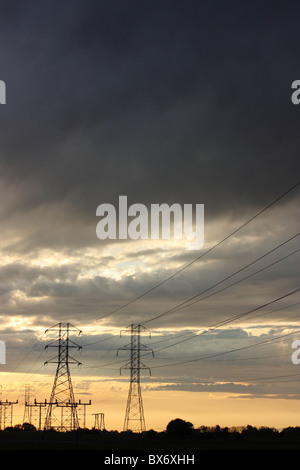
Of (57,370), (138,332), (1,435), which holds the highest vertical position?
(138,332)

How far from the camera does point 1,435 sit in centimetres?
18912
